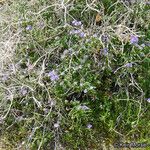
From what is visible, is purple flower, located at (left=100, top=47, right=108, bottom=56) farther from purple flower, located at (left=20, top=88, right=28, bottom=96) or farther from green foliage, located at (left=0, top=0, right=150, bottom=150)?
purple flower, located at (left=20, top=88, right=28, bottom=96)

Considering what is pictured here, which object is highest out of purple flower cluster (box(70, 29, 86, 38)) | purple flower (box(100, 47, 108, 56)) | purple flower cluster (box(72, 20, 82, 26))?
purple flower cluster (box(72, 20, 82, 26))

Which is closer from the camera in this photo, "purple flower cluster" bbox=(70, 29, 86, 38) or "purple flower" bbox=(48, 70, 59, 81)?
"purple flower" bbox=(48, 70, 59, 81)

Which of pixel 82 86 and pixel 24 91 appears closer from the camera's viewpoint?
pixel 82 86

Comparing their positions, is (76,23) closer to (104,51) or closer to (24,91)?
(104,51)

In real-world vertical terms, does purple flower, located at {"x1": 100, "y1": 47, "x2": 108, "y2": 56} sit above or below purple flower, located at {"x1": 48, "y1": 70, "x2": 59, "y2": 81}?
above

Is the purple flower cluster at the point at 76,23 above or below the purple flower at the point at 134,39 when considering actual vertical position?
above

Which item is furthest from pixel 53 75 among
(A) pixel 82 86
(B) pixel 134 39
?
(B) pixel 134 39

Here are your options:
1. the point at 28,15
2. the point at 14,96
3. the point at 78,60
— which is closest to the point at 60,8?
the point at 28,15

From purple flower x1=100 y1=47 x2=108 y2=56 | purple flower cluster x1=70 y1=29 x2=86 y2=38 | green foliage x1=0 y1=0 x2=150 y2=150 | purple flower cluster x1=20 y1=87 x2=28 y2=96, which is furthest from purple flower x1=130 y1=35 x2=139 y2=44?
purple flower cluster x1=20 y1=87 x2=28 y2=96

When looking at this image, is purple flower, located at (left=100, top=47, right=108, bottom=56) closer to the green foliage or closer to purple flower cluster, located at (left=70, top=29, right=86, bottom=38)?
the green foliage

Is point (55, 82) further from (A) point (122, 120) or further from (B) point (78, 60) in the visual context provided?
(A) point (122, 120)

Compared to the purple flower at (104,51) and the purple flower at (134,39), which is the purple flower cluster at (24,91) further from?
the purple flower at (134,39)

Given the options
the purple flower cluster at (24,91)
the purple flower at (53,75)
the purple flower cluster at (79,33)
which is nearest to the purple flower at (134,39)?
the purple flower cluster at (79,33)
